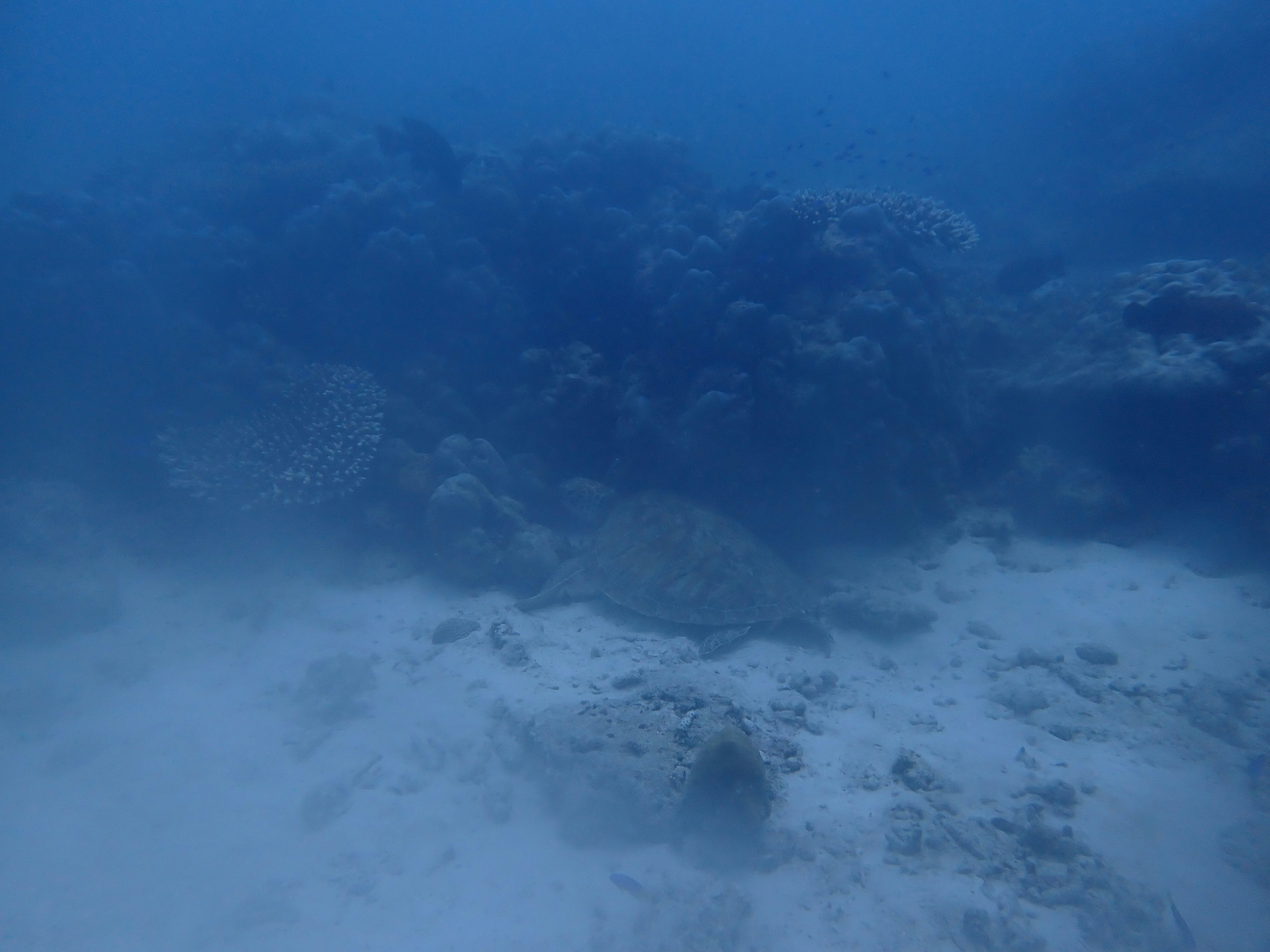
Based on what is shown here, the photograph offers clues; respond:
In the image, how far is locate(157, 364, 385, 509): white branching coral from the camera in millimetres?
7914

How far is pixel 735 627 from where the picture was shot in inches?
253

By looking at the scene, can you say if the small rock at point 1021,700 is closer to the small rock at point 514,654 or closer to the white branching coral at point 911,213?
the small rock at point 514,654

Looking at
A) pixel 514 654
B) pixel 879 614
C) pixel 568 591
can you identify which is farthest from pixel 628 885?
pixel 879 614

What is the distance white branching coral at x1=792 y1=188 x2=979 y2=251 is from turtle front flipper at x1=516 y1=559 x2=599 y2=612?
756cm

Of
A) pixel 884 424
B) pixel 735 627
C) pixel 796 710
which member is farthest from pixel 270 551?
pixel 884 424

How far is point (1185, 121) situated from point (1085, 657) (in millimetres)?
27212

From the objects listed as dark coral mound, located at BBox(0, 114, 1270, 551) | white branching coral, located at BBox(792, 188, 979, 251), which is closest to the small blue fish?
dark coral mound, located at BBox(0, 114, 1270, 551)

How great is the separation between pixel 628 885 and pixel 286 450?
23.9 feet

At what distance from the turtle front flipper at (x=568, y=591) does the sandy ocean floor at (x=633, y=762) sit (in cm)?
18

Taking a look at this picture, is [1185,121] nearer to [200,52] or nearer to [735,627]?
[735,627]

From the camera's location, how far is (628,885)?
394 centimetres

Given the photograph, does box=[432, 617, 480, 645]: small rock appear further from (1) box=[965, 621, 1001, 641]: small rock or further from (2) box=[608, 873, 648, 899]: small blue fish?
(1) box=[965, 621, 1001, 641]: small rock

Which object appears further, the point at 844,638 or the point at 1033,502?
the point at 1033,502

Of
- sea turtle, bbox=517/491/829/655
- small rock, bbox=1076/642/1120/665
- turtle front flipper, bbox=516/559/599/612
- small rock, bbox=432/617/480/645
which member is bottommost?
small rock, bbox=432/617/480/645
